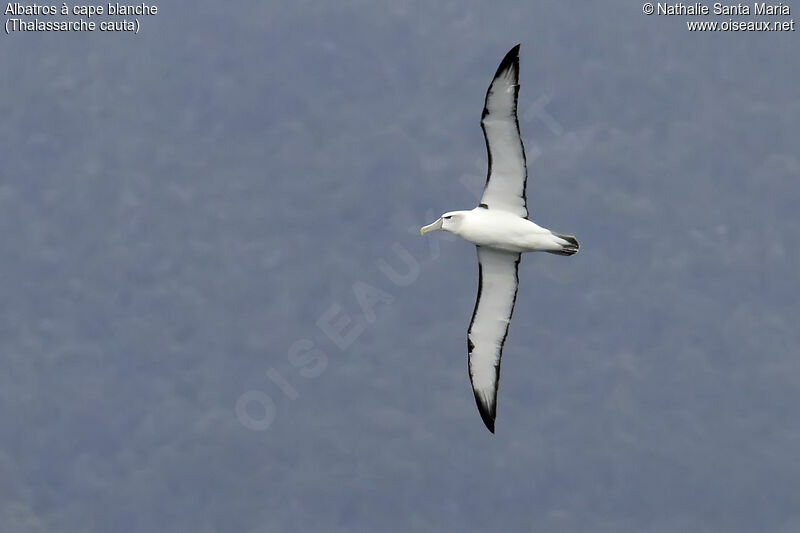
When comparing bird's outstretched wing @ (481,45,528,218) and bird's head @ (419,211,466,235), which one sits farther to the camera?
bird's head @ (419,211,466,235)

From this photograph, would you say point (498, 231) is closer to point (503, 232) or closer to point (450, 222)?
point (503, 232)

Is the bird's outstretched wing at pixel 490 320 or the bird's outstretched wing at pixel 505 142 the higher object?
the bird's outstretched wing at pixel 505 142

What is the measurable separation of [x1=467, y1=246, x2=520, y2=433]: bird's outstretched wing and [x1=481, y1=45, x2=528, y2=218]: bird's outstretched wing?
73.2 inches

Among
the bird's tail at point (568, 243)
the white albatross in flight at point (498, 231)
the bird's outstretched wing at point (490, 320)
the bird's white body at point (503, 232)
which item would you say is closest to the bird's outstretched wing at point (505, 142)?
the white albatross in flight at point (498, 231)

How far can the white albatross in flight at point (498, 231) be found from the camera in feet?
121

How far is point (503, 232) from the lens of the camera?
38406 mm

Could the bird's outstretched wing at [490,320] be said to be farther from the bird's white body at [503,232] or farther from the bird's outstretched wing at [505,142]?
the bird's outstretched wing at [505,142]

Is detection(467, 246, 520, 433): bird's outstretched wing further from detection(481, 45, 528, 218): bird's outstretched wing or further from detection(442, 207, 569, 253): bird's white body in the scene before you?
detection(481, 45, 528, 218): bird's outstretched wing

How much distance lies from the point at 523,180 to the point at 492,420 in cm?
700

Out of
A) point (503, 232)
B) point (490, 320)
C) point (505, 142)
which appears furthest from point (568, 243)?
point (490, 320)

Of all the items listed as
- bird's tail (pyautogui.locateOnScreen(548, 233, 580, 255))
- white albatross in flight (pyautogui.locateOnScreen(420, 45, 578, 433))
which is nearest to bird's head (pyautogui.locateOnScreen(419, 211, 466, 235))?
white albatross in flight (pyautogui.locateOnScreen(420, 45, 578, 433))

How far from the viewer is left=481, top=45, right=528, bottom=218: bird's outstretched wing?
3641cm

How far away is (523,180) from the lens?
38.4m

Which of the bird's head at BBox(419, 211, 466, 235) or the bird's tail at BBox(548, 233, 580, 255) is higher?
the bird's head at BBox(419, 211, 466, 235)
